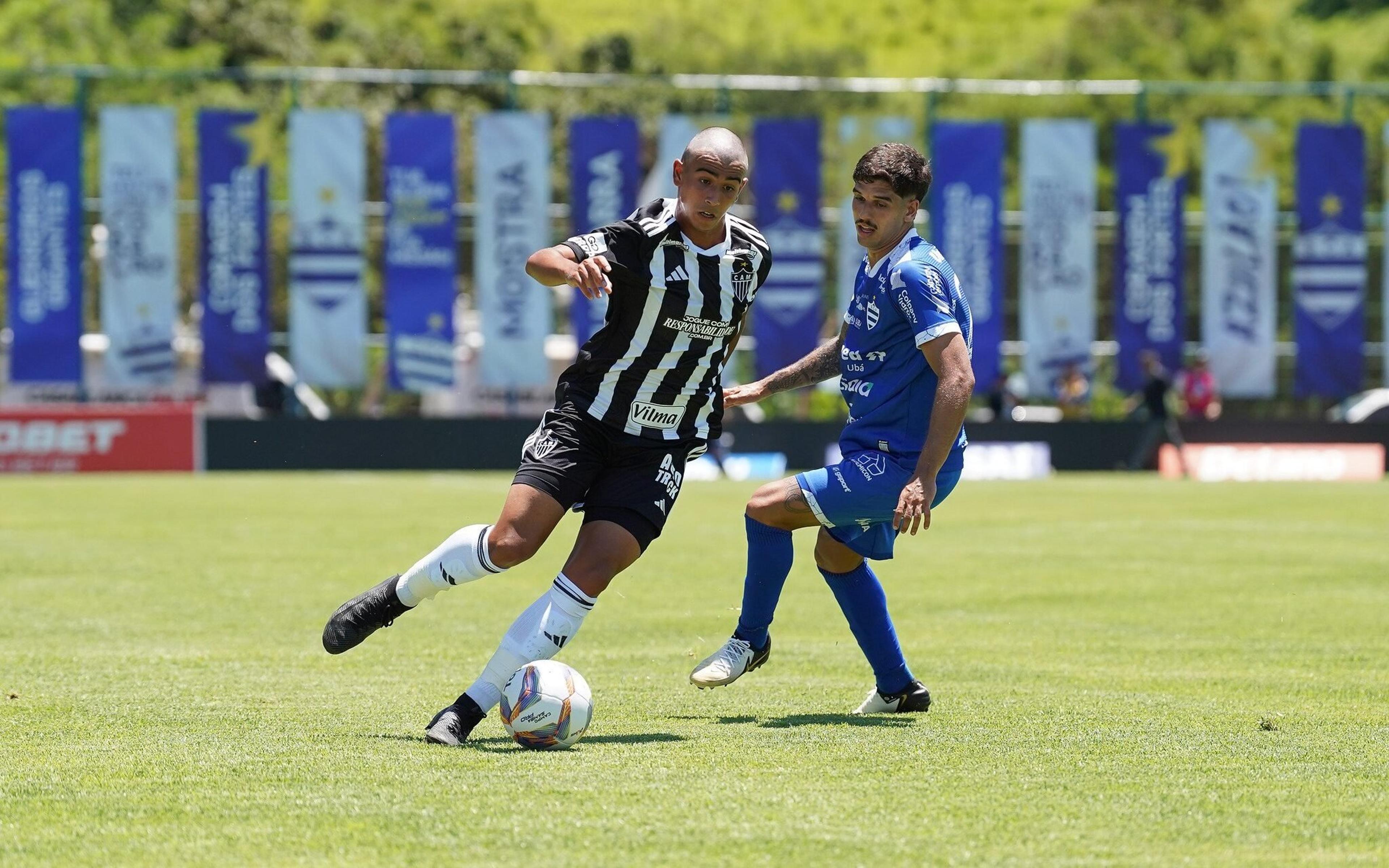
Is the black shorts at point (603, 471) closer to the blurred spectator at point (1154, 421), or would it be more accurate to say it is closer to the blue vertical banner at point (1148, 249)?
the blurred spectator at point (1154, 421)

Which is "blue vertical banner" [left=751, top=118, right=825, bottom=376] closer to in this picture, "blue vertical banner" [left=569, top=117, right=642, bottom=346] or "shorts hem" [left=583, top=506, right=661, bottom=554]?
"blue vertical banner" [left=569, top=117, right=642, bottom=346]

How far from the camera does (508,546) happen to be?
252 inches

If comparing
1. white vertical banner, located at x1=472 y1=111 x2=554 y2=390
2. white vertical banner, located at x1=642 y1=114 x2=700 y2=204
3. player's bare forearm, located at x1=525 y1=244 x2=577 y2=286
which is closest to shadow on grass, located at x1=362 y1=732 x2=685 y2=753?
player's bare forearm, located at x1=525 y1=244 x2=577 y2=286

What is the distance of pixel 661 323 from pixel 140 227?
90.7 feet

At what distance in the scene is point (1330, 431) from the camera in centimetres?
3259

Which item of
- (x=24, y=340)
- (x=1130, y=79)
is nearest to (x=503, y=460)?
(x=24, y=340)

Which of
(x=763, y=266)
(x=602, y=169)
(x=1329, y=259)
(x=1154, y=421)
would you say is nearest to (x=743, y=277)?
(x=763, y=266)

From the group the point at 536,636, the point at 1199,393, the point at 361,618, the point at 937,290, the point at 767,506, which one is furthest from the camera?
the point at 1199,393

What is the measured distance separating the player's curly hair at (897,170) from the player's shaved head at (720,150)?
544 mm

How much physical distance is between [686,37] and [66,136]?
363ft

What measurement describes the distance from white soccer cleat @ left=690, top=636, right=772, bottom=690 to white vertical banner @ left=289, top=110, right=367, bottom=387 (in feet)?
85.4

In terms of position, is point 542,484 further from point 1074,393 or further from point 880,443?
point 1074,393

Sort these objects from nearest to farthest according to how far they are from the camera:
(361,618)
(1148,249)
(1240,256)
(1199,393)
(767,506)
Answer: (361,618) < (767,506) < (1199,393) < (1148,249) < (1240,256)

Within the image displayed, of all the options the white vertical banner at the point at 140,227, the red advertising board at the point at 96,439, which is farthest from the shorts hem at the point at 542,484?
the white vertical banner at the point at 140,227
